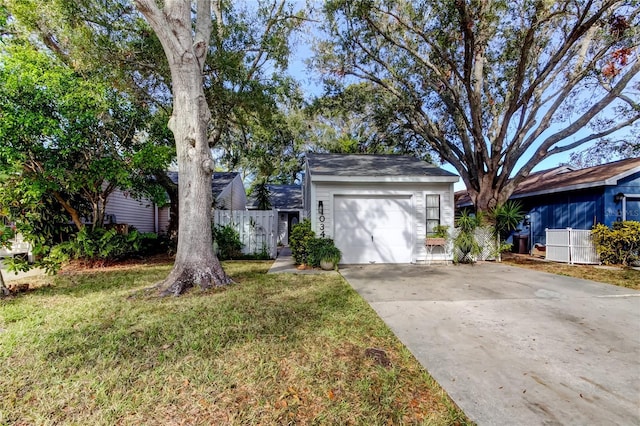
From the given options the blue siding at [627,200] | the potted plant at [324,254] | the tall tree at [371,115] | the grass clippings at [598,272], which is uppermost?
the tall tree at [371,115]

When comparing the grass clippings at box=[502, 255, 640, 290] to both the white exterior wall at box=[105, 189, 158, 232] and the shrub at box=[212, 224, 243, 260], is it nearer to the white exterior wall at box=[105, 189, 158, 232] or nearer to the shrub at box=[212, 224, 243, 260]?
the shrub at box=[212, 224, 243, 260]

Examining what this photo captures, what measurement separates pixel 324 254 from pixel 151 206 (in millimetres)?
10959

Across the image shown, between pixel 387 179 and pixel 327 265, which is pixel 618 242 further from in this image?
pixel 327 265

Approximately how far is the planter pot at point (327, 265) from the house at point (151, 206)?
20.4 feet

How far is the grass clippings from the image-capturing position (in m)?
6.36

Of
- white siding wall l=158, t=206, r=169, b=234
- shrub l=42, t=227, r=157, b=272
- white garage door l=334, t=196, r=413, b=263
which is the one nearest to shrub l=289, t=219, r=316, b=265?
white garage door l=334, t=196, r=413, b=263

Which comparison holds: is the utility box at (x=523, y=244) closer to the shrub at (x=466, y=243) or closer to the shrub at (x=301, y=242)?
the shrub at (x=466, y=243)

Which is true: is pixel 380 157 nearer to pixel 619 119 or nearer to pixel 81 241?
pixel 619 119

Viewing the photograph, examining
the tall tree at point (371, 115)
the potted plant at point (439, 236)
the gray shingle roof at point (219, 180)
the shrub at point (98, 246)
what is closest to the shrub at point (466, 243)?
the potted plant at point (439, 236)

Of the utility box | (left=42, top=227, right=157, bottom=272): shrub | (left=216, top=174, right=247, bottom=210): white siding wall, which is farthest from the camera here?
(left=216, top=174, right=247, bottom=210): white siding wall

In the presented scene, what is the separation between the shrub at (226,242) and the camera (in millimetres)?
10234

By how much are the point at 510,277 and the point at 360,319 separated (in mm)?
4926

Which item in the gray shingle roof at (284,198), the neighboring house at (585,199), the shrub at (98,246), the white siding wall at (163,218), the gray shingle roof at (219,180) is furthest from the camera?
the gray shingle roof at (284,198)

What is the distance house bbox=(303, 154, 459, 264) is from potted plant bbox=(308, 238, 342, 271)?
0.58 m
